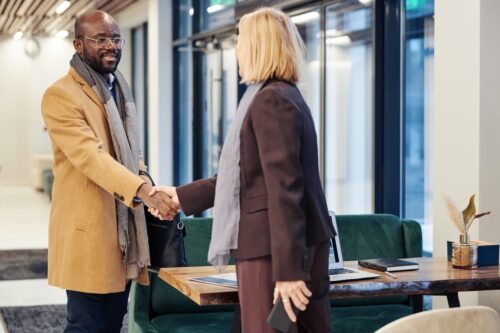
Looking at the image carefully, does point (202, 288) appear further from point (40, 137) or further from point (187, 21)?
point (40, 137)

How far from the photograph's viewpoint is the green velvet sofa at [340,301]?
145 inches

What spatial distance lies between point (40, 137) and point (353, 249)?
15.7 metres

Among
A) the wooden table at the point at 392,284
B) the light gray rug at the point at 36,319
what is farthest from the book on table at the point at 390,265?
the light gray rug at the point at 36,319

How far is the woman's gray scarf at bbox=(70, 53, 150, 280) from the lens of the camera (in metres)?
3.10

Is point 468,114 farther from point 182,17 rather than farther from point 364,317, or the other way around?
point 182,17

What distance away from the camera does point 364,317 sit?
386 cm

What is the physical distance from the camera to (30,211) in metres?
12.9

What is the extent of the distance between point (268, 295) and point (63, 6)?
11.7 meters

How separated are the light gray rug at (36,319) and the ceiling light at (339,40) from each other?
268 cm

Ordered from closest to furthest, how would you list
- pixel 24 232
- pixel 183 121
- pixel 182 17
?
1. pixel 24 232
2. pixel 182 17
3. pixel 183 121

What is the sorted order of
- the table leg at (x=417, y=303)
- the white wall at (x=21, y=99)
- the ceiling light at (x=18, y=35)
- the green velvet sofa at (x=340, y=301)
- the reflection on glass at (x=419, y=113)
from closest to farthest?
the green velvet sofa at (x=340, y=301) < the table leg at (x=417, y=303) < the reflection on glass at (x=419, y=113) < the ceiling light at (x=18, y=35) < the white wall at (x=21, y=99)

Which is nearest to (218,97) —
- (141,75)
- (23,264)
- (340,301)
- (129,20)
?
(23,264)

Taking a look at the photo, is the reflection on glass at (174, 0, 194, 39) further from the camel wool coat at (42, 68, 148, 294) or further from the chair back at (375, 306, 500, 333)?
the chair back at (375, 306, 500, 333)

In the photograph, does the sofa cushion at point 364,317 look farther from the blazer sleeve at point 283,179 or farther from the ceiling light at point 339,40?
the ceiling light at point 339,40
